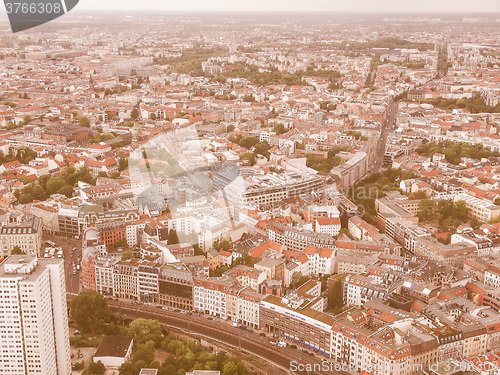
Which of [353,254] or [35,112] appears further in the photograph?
[35,112]

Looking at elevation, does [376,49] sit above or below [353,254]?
above

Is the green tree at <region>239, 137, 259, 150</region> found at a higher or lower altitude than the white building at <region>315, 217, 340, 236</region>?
higher

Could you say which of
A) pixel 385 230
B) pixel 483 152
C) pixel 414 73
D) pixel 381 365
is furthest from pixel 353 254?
pixel 414 73

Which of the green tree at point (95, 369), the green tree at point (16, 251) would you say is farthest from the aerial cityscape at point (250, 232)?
the green tree at point (16, 251)

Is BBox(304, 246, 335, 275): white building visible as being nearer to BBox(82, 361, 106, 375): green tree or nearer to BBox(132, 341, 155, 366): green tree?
BBox(132, 341, 155, 366): green tree

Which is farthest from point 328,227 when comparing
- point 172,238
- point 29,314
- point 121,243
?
point 29,314

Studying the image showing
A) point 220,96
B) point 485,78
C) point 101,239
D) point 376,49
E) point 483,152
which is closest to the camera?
point 101,239

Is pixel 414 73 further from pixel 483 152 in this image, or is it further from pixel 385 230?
pixel 385 230

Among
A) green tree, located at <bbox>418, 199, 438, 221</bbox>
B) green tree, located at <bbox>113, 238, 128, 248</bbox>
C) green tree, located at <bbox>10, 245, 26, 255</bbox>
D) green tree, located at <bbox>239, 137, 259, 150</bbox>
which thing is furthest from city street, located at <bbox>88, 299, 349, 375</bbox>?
green tree, located at <bbox>239, 137, 259, 150</bbox>
